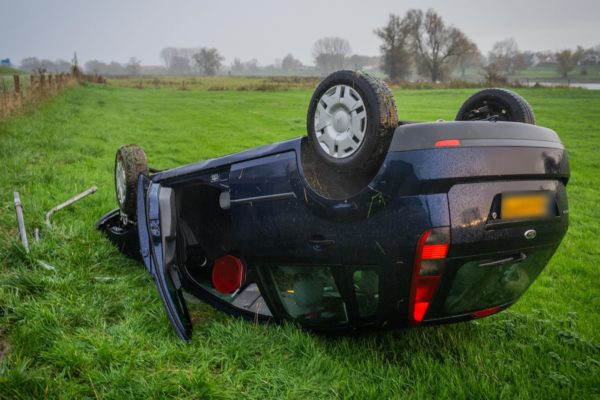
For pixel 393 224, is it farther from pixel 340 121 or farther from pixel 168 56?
pixel 168 56

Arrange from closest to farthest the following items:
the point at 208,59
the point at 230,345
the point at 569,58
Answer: the point at 230,345 < the point at 569,58 < the point at 208,59

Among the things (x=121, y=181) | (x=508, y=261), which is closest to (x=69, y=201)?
(x=121, y=181)

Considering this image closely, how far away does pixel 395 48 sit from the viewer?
6022 cm

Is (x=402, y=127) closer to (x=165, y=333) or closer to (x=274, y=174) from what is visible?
(x=274, y=174)

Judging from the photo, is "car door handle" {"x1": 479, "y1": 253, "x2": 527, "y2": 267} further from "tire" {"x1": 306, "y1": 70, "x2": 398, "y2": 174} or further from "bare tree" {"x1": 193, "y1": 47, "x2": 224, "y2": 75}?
"bare tree" {"x1": 193, "y1": 47, "x2": 224, "y2": 75}

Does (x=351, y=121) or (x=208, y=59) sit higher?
(x=208, y=59)

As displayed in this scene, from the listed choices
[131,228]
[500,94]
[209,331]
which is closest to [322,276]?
[209,331]

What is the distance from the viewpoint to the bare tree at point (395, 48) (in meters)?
60.2

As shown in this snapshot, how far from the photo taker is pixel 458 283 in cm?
228

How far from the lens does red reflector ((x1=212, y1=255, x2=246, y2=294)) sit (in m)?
3.29

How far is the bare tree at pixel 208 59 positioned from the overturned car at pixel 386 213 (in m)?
104

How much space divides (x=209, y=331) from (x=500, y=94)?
7.62ft

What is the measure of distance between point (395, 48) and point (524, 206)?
61915mm

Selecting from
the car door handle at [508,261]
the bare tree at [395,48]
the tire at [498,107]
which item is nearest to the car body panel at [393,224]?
the car door handle at [508,261]
